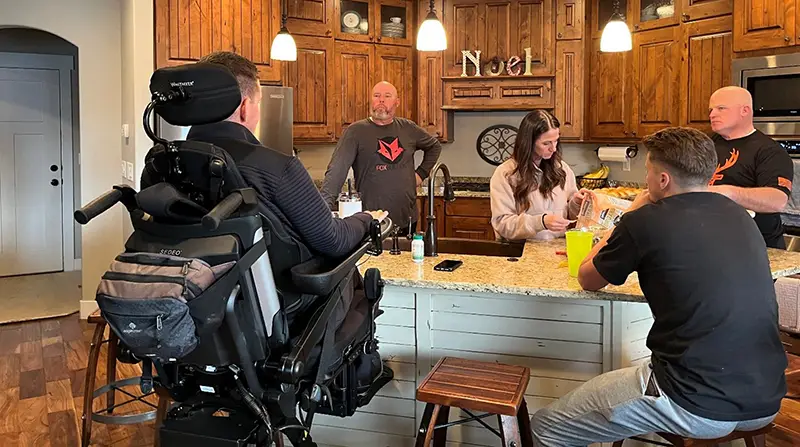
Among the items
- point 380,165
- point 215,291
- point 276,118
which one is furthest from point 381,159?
point 215,291

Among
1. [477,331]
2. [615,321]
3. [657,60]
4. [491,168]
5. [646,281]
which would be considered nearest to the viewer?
[646,281]

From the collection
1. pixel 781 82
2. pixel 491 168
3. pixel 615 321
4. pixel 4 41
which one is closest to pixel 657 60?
pixel 781 82

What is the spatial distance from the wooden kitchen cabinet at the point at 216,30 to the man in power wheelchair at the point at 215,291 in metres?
2.81

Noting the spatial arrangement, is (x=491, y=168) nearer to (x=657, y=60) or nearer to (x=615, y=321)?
(x=657, y=60)

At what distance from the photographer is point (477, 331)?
2352 mm

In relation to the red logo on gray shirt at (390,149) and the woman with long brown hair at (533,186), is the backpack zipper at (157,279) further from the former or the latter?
the red logo on gray shirt at (390,149)

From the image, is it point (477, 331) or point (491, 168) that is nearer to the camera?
point (477, 331)

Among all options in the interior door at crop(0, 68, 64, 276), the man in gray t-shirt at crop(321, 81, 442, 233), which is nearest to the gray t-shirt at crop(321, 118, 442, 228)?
the man in gray t-shirt at crop(321, 81, 442, 233)

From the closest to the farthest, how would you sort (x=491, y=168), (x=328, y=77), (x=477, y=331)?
1. (x=477, y=331)
2. (x=328, y=77)
3. (x=491, y=168)

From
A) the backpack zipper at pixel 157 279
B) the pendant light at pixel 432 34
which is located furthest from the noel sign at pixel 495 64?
the backpack zipper at pixel 157 279

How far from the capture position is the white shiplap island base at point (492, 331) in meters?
2.21

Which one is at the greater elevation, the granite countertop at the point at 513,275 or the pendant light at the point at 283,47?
the pendant light at the point at 283,47

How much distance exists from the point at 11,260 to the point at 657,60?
20.3 feet

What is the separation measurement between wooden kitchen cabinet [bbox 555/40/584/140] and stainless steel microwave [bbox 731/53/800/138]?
4.42ft
